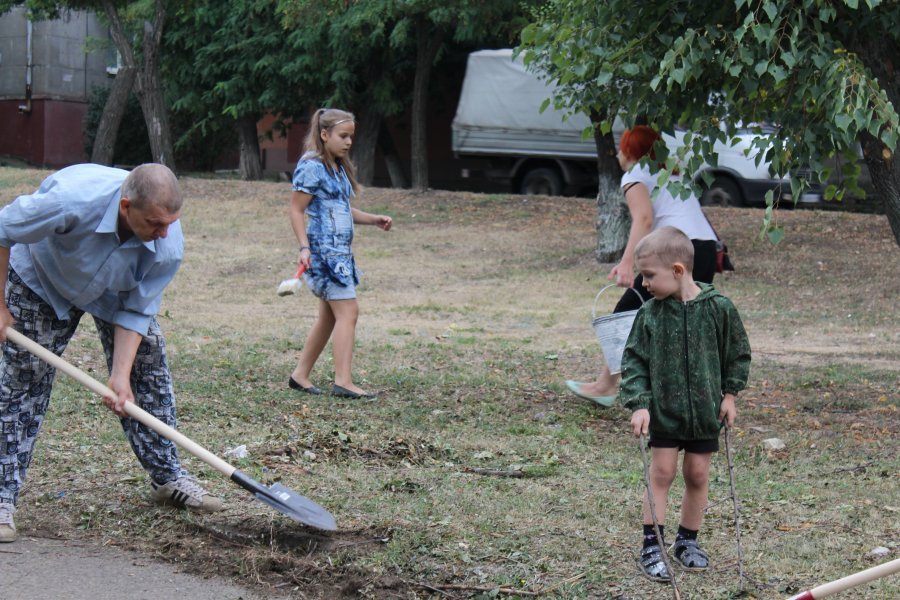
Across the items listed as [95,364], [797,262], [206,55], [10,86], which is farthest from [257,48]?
[95,364]

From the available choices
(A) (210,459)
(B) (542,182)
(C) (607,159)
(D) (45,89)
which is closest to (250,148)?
(B) (542,182)

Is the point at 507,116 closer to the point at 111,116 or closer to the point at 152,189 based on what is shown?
the point at 111,116

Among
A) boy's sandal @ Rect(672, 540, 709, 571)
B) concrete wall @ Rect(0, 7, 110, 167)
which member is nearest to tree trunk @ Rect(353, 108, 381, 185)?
concrete wall @ Rect(0, 7, 110, 167)

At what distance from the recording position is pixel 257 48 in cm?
2345

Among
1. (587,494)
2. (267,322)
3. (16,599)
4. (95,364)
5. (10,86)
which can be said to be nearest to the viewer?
(16,599)

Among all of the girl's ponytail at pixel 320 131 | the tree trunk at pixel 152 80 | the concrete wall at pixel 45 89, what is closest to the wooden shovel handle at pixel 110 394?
the girl's ponytail at pixel 320 131

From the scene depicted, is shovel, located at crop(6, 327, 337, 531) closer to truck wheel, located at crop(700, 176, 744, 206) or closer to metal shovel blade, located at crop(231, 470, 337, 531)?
metal shovel blade, located at crop(231, 470, 337, 531)

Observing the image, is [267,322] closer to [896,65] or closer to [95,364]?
[95,364]

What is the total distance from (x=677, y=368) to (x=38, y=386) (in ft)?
7.79

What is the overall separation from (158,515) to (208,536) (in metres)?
0.30

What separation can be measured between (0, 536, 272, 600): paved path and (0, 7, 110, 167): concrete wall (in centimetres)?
2849

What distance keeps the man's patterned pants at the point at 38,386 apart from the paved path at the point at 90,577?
28 cm

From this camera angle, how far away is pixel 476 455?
18.6ft

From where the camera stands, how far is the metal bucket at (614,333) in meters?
6.15
